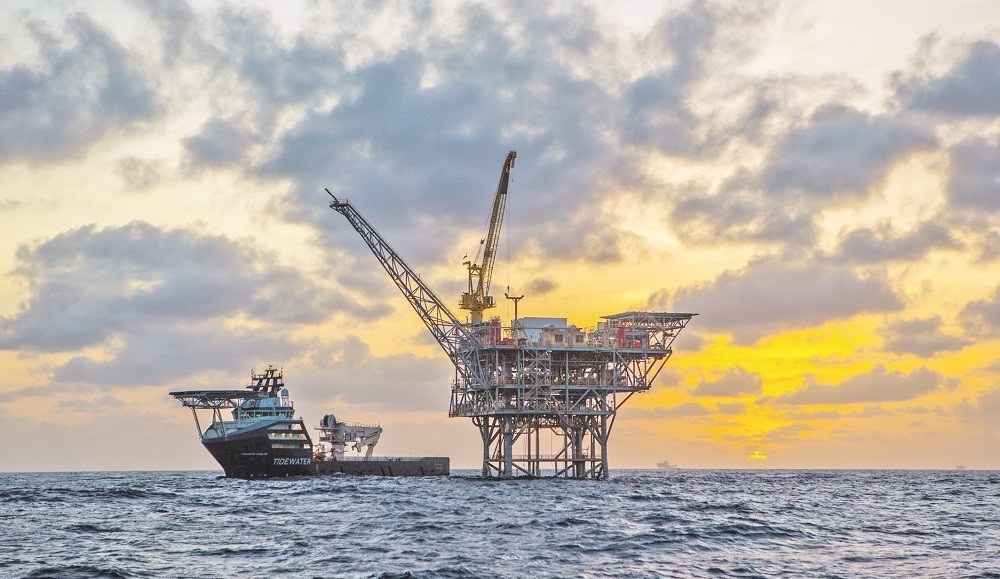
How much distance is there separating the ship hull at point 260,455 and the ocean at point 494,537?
3234cm

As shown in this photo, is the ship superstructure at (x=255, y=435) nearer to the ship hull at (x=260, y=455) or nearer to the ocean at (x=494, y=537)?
the ship hull at (x=260, y=455)

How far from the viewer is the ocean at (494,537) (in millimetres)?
35938

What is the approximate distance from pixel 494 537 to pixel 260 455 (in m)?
67.6

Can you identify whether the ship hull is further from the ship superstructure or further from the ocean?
the ocean

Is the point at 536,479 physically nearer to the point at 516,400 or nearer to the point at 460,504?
the point at 516,400

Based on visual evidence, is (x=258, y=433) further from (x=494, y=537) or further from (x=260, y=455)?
(x=494, y=537)

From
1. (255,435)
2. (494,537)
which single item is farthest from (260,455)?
(494,537)

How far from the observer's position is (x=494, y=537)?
4472cm

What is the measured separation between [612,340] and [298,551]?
58.6 m

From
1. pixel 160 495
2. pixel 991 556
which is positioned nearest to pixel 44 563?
pixel 991 556

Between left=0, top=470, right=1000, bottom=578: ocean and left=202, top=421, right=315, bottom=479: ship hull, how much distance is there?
32337 millimetres

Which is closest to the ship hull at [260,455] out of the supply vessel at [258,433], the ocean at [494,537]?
the supply vessel at [258,433]

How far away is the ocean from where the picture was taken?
35938mm

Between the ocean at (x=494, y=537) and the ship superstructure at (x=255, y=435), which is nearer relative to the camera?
the ocean at (x=494, y=537)
